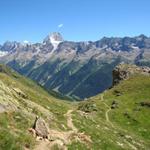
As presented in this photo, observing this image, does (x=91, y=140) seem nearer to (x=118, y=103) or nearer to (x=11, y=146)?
(x=11, y=146)

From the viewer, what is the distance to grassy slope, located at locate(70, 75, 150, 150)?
203ft

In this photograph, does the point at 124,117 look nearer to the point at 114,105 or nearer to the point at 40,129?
the point at 114,105

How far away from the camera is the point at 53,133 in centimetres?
4425

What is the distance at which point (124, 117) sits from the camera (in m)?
102

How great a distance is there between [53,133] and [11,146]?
28.4ft

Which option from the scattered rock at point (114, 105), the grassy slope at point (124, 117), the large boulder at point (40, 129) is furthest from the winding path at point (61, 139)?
the scattered rock at point (114, 105)

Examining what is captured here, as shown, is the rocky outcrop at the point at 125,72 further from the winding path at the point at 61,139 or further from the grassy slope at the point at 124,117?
the winding path at the point at 61,139

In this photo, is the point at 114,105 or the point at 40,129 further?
the point at 114,105

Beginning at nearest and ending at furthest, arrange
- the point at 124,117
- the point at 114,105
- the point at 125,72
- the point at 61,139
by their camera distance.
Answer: the point at 61,139, the point at 124,117, the point at 114,105, the point at 125,72

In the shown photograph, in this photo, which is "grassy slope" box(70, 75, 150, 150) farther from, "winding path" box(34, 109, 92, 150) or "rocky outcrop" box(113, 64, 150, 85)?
"rocky outcrop" box(113, 64, 150, 85)

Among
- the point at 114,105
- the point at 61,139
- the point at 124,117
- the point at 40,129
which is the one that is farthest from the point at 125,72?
the point at 40,129

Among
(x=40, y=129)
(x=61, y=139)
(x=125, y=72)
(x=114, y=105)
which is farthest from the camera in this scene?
(x=125, y=72)

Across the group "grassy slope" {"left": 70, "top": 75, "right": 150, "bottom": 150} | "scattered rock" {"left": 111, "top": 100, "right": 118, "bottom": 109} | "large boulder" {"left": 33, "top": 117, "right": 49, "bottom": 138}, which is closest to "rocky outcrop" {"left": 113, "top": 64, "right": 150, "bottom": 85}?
"grassy slope" {"left": 70, "top": 75, "right": 150, "bottom": 150}

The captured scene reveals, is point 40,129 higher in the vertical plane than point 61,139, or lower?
lower
